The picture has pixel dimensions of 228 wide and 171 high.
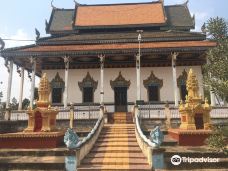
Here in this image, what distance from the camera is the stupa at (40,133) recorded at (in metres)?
12.0

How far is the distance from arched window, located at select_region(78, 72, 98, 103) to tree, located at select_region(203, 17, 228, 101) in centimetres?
1474

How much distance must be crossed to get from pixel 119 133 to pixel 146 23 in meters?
14.5

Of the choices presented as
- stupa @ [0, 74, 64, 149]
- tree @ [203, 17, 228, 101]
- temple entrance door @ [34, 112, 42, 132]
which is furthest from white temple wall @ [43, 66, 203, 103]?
tree @ [203, 17, 228, 101]

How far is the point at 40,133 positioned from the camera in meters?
12.1

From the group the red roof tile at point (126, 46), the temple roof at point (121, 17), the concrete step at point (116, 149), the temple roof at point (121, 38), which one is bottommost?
the concrete step at point (116, 149)

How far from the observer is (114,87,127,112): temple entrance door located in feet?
71.3

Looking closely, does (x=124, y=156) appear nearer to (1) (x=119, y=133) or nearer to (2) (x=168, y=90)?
(1) (x=119, y=133)

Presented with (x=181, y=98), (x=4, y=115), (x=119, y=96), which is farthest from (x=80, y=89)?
(x=181, y=98)

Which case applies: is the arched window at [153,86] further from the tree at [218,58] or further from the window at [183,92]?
the tree at [218,58]

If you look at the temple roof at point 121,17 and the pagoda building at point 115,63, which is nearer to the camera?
the pagoda building at point 115,63

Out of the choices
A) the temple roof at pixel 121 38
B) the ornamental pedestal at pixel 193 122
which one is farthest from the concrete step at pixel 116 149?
the temple roof at pixel 121 38

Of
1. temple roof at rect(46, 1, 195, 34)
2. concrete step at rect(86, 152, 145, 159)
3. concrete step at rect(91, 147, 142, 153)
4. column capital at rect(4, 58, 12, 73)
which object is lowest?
concrete step at rect(86, 152, 145, 159)

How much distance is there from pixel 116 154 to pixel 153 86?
12259 millimetres

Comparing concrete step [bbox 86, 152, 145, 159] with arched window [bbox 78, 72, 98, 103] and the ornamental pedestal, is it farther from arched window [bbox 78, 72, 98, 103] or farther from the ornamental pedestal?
arched window [bbox 78, 72, 98, 103]
